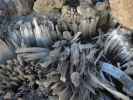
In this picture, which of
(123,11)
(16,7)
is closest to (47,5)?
(16,7)

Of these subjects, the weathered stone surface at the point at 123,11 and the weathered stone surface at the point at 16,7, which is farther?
the weathered stone surface at the point at 16,7

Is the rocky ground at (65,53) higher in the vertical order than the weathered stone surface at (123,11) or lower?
lower

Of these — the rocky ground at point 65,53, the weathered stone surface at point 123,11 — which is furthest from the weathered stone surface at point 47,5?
the weathered stone surface at point 123,11

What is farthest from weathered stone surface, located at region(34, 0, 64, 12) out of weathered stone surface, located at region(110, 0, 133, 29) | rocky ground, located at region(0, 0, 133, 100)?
weathered stone surface, located at region(110, 0, 133, 29)

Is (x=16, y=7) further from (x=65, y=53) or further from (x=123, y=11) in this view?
(x=123, y=11)

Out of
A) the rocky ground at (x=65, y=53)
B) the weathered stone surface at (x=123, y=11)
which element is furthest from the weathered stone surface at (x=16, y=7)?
the weathered stone surface at (x=123, y=11)

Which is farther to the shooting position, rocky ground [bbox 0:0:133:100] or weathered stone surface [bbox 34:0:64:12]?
weathered stone surface [bbox 34:0:64:12]

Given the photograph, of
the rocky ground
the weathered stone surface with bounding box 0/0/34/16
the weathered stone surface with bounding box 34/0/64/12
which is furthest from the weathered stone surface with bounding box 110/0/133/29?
the weathered stone surface with bounding box 0/0/34/16

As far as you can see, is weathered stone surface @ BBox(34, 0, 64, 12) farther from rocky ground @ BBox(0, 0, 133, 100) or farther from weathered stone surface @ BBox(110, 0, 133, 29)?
weathered stone surface @ BBox(110, 0, 133, 29)

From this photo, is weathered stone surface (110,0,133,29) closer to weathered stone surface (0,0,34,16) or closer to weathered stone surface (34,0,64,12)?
weathered stone surface (34,0,64,12)

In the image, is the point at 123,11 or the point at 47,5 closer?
the point at 123,11

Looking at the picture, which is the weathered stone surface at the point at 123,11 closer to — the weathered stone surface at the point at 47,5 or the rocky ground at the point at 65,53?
the rocky ground at the point at 65,53

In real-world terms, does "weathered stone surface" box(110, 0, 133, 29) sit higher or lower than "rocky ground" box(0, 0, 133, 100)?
higher

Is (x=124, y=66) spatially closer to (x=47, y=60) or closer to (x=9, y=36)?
(x=47, y=60)
